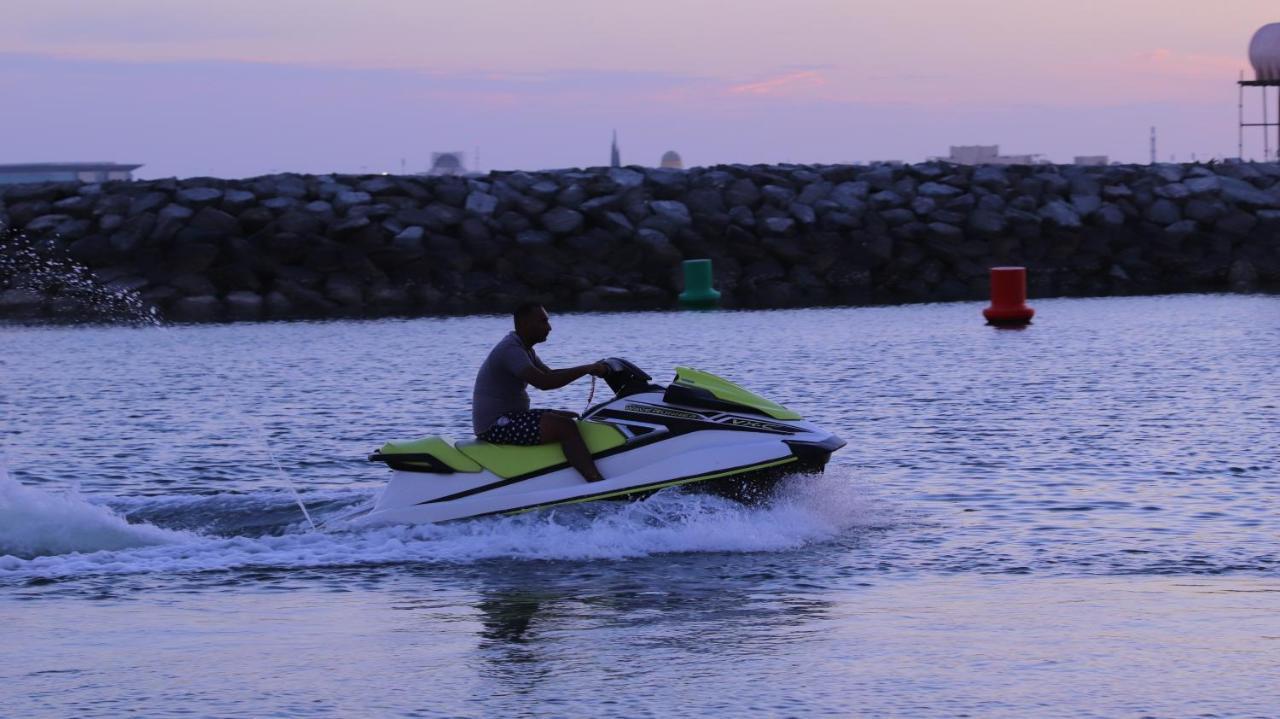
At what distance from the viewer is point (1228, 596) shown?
9094 mm

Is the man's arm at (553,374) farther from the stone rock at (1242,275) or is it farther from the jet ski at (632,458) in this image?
the stone rock at (1242,275)

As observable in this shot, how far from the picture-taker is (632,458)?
10875 mm

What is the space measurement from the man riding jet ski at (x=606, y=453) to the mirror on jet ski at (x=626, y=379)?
0.04 feet

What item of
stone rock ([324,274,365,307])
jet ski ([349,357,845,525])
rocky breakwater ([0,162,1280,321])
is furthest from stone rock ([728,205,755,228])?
jet ski ([349,357,845,525])

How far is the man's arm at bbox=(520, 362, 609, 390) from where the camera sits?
10.8m

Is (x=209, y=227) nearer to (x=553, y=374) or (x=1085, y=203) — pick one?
(x=1085, y=203)

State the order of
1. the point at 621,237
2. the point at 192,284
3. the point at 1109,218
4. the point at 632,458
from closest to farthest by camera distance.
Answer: the point at 632,458, the point at 192,284, the point at 621,237, the point at 1109,218

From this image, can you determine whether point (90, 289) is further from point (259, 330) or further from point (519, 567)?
point (519, 567)

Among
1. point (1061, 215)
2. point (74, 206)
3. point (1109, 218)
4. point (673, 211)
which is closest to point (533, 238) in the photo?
point (673, 211)

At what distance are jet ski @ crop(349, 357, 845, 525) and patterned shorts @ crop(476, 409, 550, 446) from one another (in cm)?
5

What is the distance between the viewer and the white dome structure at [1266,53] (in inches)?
2448

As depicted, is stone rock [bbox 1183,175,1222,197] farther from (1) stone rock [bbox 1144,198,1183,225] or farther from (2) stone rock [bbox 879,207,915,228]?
(2) stone rock [bbox 879,207,915,228]

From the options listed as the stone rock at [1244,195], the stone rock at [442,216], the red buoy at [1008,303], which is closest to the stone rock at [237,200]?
the stone rock at [442,216]

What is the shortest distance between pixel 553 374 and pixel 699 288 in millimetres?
25214
